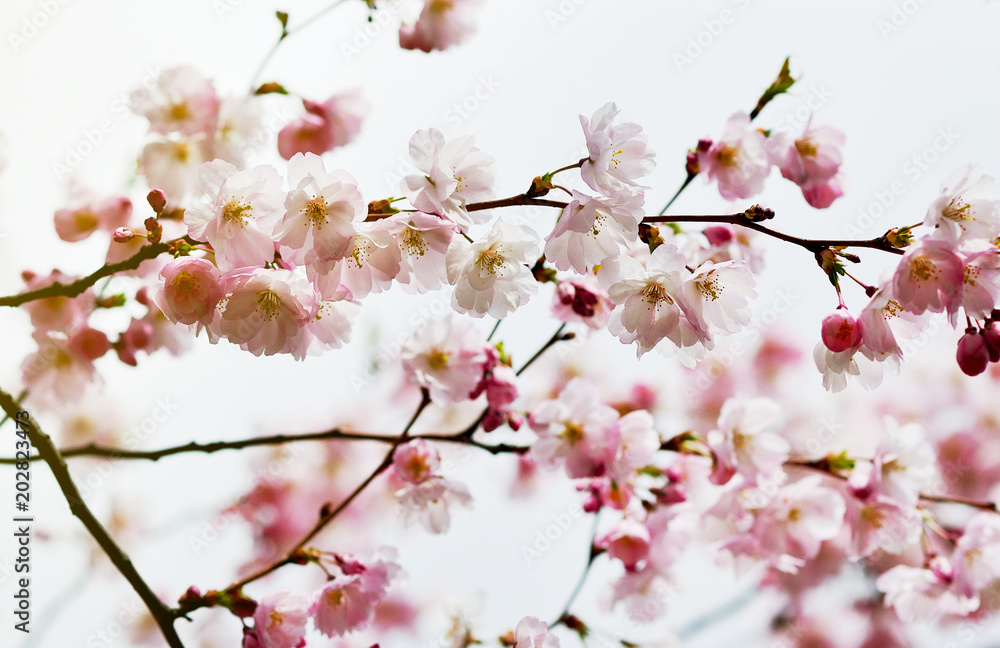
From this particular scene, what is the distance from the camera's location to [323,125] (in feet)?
5.91

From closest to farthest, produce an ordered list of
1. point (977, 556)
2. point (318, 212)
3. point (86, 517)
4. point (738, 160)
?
point (318, 212)
point (86, 517)
point (738, 160)
point (977, 556)

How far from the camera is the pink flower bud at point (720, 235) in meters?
1.62

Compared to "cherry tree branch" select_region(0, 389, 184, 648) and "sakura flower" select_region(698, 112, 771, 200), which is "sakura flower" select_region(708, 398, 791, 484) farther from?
"cherry tree branch" select_region(0, 389, 184, 648)

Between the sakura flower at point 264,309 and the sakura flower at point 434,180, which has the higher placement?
the sakura flower at point 434,180

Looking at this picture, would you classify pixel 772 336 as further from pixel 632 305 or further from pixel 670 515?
pixel 632 305

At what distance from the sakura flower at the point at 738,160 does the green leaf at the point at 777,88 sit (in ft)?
0.11

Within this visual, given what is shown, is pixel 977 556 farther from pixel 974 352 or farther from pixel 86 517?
pixel 86 517

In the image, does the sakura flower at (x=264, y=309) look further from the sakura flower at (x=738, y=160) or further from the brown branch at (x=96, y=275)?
the sakura flower at (x=738, y=160)

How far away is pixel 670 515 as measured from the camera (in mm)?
1797

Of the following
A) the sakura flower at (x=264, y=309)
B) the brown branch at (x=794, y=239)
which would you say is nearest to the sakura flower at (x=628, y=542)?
the brown branch at (x=794, y=239)

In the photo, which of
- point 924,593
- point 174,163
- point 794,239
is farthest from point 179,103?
point 924,593

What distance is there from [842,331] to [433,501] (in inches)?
38.5

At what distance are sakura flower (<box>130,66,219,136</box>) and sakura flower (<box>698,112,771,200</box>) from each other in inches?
47.7

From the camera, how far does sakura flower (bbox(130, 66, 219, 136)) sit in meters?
1.74
